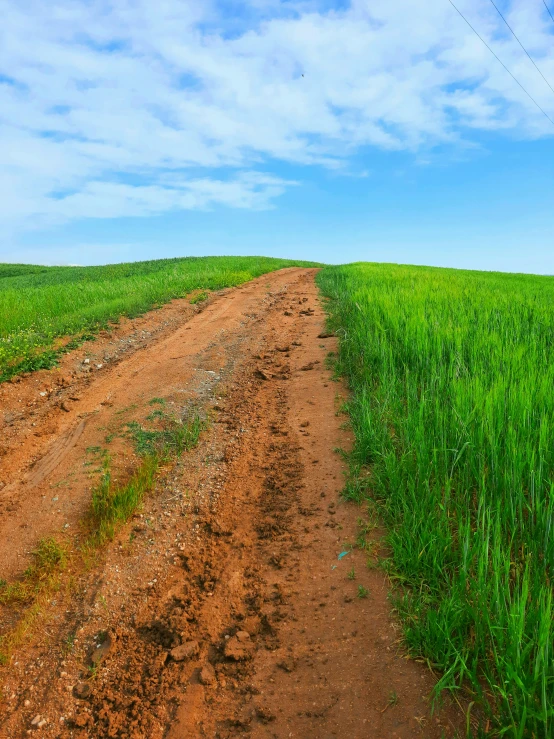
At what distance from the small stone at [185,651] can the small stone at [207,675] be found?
141 millimetres

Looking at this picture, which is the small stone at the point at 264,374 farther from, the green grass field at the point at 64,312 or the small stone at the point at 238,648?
the small stone at the point at 238,648

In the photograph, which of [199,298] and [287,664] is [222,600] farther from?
[199,298]

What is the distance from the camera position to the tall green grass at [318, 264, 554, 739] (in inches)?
88.4

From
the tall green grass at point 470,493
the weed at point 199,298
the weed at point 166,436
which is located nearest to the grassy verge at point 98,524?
the weed at point 166,436

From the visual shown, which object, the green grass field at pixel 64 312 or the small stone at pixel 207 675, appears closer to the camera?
the small stone at pixel 207 675

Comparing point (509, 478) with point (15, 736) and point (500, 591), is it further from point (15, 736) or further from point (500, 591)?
point (15, 736)

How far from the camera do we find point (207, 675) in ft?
8.79

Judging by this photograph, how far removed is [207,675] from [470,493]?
6.90 ft

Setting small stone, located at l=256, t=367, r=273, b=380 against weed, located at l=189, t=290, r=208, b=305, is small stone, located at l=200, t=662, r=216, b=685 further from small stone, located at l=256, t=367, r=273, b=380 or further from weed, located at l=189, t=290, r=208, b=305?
weed, located at l=189, t=290, r=208, b=305

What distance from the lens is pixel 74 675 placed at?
9.37 feet

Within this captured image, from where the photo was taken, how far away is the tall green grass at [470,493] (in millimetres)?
2246

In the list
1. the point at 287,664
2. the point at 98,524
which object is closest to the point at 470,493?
the point at 287,664

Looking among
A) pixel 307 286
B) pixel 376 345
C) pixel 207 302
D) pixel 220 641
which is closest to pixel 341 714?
pixel 220 641

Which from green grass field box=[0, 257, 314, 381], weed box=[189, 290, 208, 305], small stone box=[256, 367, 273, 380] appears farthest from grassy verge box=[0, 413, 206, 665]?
weed box=[189, 290, 208, 305]
